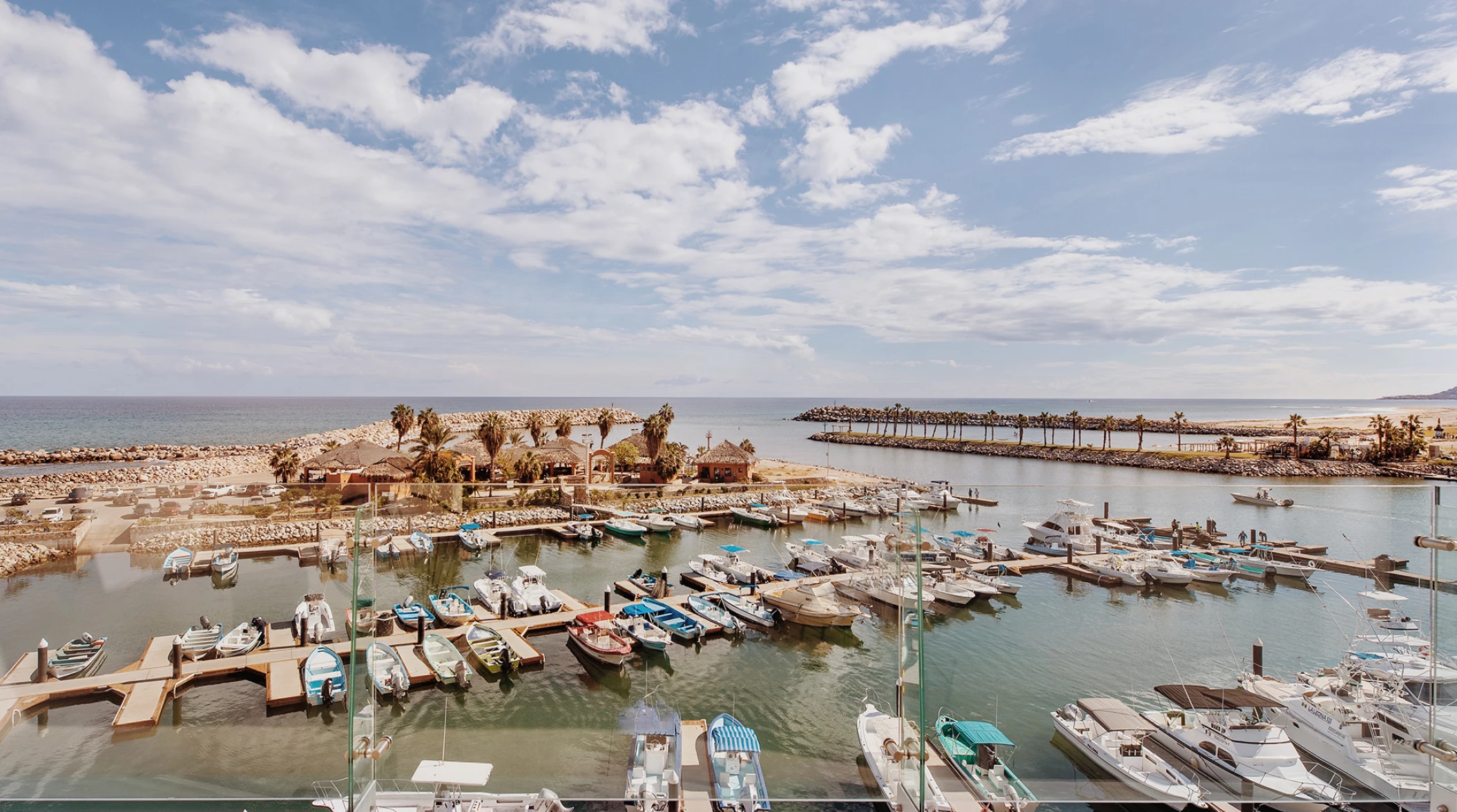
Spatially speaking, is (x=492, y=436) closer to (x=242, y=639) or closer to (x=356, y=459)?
(x=356, y=459)

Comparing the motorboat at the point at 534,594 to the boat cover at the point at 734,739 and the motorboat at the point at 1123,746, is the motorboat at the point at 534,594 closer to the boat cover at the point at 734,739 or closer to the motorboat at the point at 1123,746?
the boat cover at the point at 734,739

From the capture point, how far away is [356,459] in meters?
20.9

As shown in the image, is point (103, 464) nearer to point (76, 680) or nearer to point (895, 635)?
point (76, 680)

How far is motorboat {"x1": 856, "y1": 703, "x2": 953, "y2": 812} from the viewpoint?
3742 millimetres

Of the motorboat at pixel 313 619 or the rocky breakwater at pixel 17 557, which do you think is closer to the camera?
the motorboat at pixel 313 619

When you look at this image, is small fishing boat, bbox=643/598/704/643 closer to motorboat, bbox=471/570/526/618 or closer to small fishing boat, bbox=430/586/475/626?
motorboat, bbox=471/570/526/618

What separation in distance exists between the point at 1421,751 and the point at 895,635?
3.45m

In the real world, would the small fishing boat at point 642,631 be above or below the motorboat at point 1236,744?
below

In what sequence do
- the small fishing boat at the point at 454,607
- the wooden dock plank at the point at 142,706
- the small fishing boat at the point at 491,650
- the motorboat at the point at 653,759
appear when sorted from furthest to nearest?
the small fishing boat at the point at 491,650
the small fishing boat at the point at 454,607
the wooden dock plank at the point at 142,706
the motorboat at the point at 653,759

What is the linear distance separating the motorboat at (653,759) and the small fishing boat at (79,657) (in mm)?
6179

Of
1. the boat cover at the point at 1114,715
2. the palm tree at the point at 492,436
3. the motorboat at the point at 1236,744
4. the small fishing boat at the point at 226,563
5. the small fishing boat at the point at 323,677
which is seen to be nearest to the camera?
the small fishing boat at the point at 323,677

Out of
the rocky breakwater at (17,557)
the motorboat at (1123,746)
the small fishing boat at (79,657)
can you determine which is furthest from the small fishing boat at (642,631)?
the rocky breakwater at (17,557)

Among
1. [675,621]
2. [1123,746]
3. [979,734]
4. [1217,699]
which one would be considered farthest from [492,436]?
[1217,699]

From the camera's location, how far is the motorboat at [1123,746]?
562 centimetres
